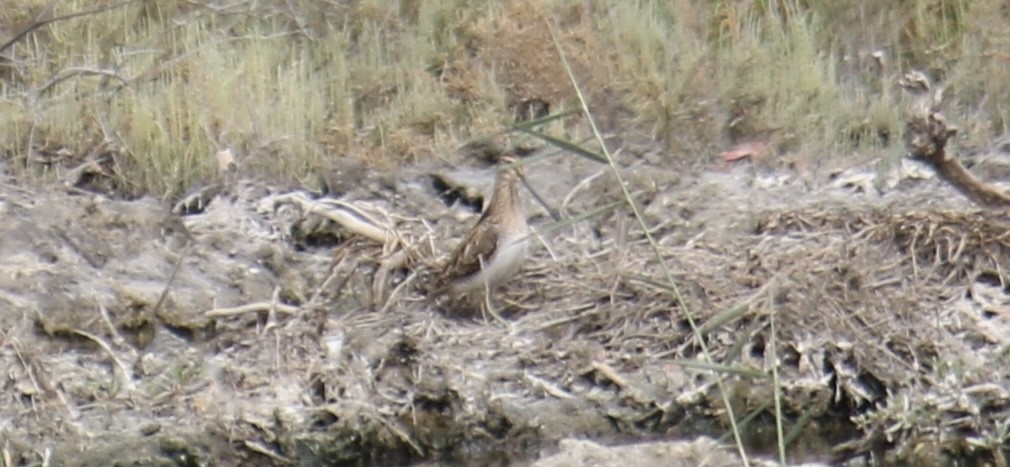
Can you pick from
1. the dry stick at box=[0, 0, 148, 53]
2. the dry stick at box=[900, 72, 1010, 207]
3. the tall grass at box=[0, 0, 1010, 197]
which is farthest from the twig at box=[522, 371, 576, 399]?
the dry stick at box=[0, 0, 148, 53]

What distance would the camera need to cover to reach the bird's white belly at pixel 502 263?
840 cm

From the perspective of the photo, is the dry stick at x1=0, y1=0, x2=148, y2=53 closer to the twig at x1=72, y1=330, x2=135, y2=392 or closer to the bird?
the twig at x1=72, y1=330, x2=135, y2=392

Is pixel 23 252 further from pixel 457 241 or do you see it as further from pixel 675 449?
pixel 675 449

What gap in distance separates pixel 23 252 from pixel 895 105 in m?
4.72

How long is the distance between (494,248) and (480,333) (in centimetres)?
48

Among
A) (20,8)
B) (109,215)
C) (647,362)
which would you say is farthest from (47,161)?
(647,362)

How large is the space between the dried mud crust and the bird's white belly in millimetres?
292

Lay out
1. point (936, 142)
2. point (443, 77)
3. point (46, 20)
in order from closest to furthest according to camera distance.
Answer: point (936, 142)
point (46, 20)
point (443, 77)

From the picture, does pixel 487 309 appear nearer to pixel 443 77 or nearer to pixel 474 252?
pixel 474 252

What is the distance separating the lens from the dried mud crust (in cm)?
802

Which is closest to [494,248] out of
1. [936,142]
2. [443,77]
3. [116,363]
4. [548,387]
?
[548,387]

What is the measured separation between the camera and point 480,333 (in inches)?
341

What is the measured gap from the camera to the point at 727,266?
891 centimetres

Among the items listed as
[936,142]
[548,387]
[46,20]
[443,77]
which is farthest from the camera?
[443,77]
